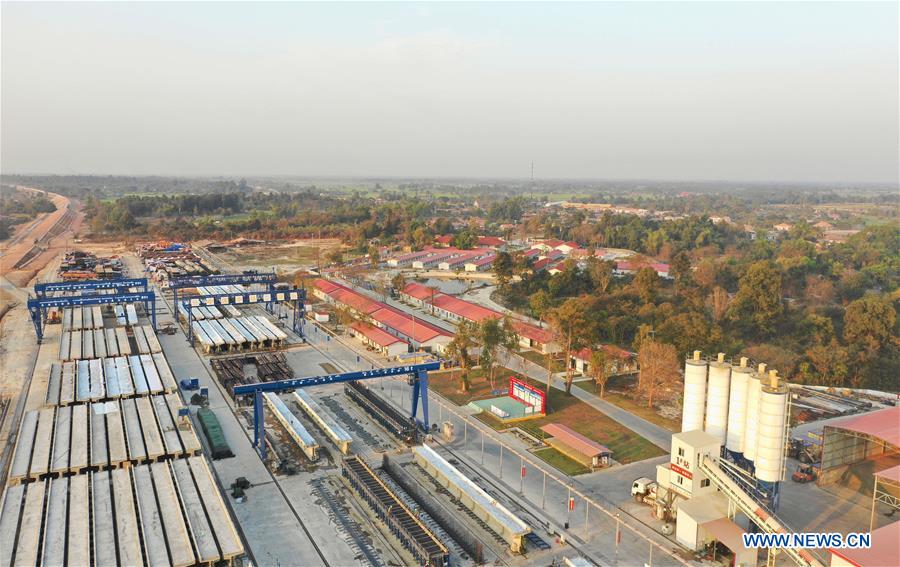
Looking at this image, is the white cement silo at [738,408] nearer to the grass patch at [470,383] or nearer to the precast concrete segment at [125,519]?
the grass patch at [470,383]

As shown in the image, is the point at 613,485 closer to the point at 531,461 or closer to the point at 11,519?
the point at 531,461

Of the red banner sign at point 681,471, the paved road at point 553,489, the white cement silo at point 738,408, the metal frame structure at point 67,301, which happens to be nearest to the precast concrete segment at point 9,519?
the paved road at point 553,489

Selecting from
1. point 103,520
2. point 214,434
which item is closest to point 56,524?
point 103,520

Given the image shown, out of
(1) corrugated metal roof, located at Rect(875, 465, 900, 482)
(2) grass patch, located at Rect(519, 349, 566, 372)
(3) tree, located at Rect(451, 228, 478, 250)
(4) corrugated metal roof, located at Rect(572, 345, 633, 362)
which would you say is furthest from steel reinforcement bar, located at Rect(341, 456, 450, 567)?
(3) tree, located at Rect(451, 228, 478, 250)

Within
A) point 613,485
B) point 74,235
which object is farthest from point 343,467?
point 74,235

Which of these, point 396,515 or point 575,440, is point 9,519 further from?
point 575,440
